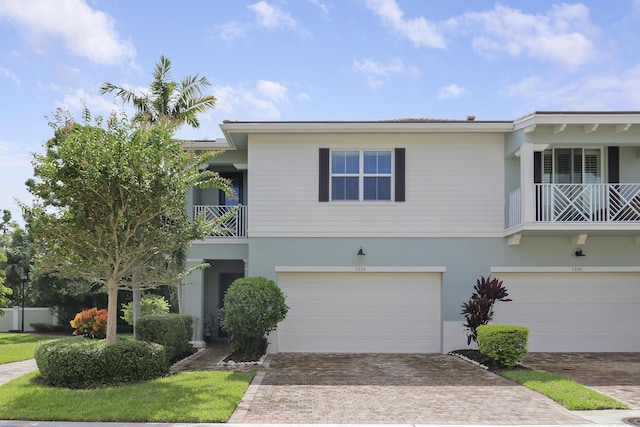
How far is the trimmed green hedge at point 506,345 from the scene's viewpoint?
1223cm

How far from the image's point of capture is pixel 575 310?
15641 mm

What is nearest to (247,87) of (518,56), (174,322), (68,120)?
(68,120)

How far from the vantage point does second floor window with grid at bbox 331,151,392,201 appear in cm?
1562

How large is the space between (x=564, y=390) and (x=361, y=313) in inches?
248

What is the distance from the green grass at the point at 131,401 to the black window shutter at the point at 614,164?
11237mm

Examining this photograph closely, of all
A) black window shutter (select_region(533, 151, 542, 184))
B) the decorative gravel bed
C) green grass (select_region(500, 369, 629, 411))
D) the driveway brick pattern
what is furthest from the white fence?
black window shutter (select_region(533, 151, 542, 184))

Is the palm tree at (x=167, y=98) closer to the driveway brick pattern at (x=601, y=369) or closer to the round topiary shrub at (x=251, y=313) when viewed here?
the round topiary shrub at (x=251, y=313)

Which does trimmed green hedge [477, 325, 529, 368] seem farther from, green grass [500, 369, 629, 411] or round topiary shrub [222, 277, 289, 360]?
Answer: round topiary shrub [222, 277, 289, 360]

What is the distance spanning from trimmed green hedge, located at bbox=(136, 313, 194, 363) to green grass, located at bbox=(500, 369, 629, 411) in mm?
7334

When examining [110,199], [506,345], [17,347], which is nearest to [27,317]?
[17,347]

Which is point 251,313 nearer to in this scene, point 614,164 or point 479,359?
point 479,359

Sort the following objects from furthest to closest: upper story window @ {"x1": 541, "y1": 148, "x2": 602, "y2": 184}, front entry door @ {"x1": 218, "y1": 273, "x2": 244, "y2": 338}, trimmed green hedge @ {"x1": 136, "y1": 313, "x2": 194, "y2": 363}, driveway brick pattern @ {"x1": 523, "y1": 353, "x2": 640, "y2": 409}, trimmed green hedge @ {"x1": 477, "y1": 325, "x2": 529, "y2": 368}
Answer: front entry door @ {"x1": 218, "y1": 273, "x2": 244, "y2": 338} → upper story window @ {"x1": 541, "y1": 148, "x2": 602, "y2": 184} → trimmed green hedge @ {"x1": 136, "y1": 313, "x2": 194, "y2": 363} → trimmed green hedge @ {"x1": 477, "y1": 325, "x2": 529, "y2": 368} → driveway brick pattern @ {"x1": 523, "y1": 353, "x2": 640, "y2": 409}

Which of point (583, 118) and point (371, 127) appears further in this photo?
point (371, 127)

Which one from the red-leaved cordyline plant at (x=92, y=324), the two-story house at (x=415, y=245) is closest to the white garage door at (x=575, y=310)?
the two-story house at (x=415, y=245)
